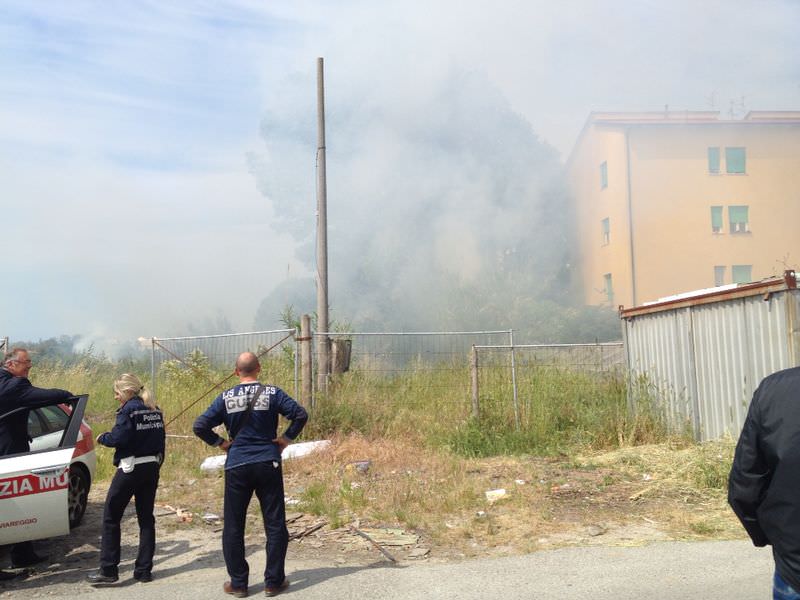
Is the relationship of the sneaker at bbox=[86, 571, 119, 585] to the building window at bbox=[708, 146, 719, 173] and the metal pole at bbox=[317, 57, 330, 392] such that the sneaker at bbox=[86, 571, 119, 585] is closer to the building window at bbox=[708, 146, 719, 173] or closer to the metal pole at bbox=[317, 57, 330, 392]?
the metal pole at bbox=[317, 57, 330, 392]

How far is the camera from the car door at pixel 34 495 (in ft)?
18.0

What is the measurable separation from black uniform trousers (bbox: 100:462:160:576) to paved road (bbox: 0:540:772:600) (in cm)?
18

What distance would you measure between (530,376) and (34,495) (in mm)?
7713

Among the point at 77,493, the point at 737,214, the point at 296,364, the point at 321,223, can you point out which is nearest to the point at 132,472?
the point at 77,493

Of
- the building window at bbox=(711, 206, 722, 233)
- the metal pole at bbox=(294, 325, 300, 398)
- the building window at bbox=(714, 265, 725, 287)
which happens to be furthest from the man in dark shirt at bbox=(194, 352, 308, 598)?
the building window at bbox=(711, 206, 722, 233)

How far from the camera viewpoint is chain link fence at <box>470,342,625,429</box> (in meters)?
11.2

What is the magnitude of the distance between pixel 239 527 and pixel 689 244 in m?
30.9

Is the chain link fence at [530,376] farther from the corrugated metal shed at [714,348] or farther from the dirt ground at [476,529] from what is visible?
the dirt ground at [476,529]

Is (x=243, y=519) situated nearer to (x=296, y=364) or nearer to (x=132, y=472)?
(x=132, y=472)

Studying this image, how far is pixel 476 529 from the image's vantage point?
667 cm

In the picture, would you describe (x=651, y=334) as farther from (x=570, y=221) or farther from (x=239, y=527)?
(x=570, y=221)

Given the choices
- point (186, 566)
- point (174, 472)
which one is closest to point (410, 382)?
point (174, 472)

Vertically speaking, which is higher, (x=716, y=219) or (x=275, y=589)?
(x=716, y=219)

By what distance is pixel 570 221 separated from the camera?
35.2m
